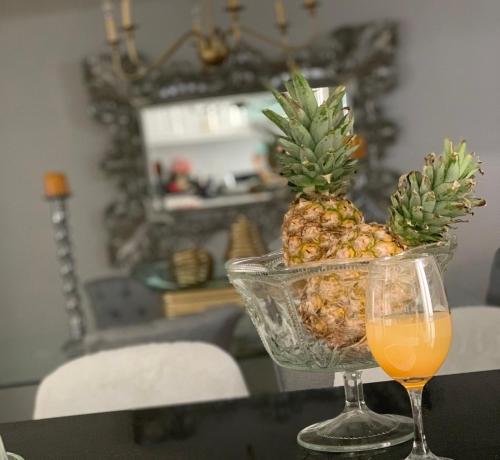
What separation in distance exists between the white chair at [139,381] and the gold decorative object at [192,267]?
2715mm

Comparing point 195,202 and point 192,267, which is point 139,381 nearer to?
point 192,267

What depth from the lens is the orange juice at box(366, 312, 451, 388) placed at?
99 centimetres

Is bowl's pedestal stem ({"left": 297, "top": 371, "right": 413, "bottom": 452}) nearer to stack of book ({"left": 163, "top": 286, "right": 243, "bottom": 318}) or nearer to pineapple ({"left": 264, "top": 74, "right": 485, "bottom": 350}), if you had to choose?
pineapple ({"left": 264, "top": 74, "right": 485, "bottom": 350})

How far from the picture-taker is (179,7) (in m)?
6.47

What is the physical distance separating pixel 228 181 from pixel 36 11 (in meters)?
1.59

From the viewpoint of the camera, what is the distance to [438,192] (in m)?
1.09

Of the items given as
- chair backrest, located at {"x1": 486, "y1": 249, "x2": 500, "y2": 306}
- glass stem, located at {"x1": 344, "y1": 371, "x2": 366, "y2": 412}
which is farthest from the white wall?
glass stem, located at {"x1": 344, "y1": 371, "x2": 366, "y2": 412}

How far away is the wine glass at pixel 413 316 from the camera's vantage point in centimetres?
99

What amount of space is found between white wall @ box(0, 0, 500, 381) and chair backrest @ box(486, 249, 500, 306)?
4635 mm

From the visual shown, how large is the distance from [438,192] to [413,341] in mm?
179

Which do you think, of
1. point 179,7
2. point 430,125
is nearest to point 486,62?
point 430,125

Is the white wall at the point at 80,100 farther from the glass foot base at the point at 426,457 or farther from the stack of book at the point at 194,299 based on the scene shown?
the glass foot base at the point at 426,457

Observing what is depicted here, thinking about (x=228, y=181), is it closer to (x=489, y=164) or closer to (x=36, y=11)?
(x=36, y=11)

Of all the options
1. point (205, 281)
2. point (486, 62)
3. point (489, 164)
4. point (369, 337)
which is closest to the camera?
point (369, 337)
